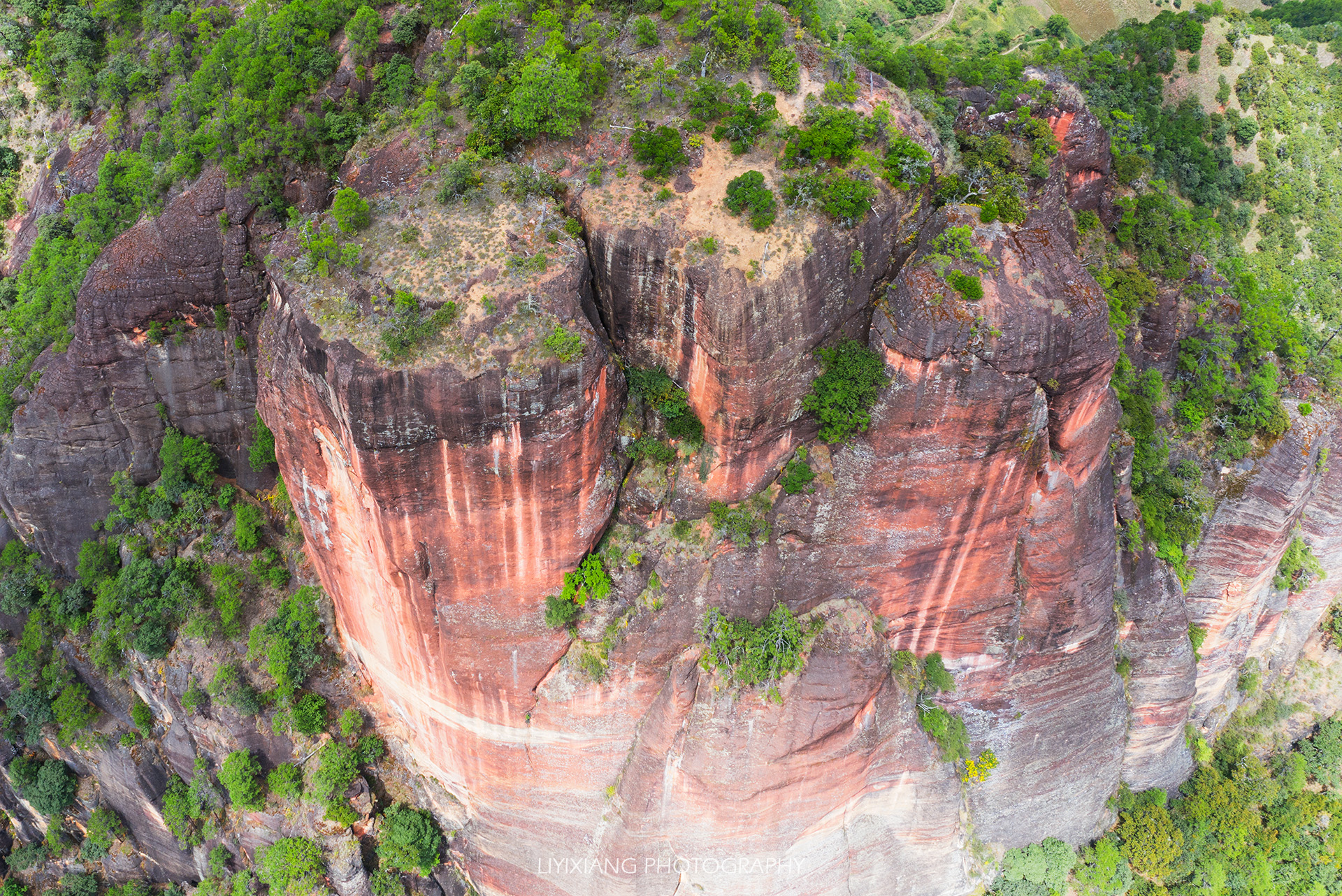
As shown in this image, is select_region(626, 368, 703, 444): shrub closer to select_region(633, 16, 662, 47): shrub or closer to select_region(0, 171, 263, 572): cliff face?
select_region(633, 16, 662, 47): shrub

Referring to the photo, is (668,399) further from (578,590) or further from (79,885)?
(79,885)

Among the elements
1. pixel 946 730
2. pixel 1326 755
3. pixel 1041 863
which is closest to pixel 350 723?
pixel 946 730

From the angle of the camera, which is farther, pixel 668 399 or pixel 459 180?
pixel 668 399

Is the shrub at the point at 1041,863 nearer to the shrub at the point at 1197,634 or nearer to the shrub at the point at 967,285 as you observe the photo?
the shrub at the point at 1197,634

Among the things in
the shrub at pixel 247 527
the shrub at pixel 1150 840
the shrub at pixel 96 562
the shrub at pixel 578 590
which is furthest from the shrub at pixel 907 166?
the shrub at pixel 96 562

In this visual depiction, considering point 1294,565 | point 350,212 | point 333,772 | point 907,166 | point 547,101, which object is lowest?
point 333,772

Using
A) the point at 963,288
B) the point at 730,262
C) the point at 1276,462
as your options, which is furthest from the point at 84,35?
the point at 1276,462
